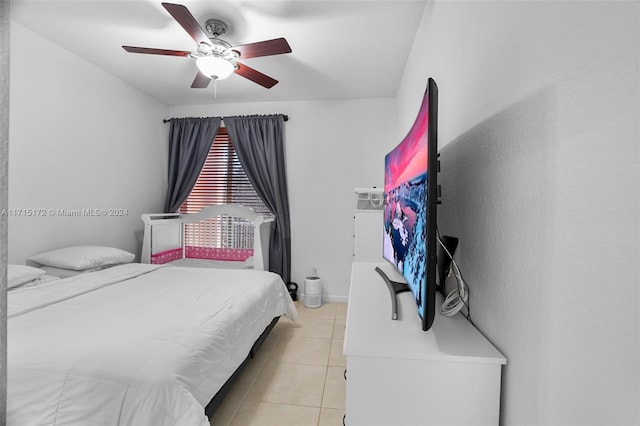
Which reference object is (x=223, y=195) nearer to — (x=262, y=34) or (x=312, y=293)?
(x=312, y=293)

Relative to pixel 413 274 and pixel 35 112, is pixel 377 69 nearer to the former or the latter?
pixel 413 274

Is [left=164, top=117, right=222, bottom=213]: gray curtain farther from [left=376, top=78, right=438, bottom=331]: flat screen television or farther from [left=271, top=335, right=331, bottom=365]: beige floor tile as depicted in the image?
[left=376, top=78, right=438, bottom=331]: flat screen television

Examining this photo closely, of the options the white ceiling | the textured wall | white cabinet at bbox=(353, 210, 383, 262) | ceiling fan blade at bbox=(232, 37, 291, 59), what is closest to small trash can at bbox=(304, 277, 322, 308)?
white cabinet at bbox=(353, 210, 383, 262)

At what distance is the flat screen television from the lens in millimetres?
782

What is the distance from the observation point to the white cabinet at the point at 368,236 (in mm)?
2588

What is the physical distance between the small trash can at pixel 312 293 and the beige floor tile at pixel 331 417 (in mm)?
1713

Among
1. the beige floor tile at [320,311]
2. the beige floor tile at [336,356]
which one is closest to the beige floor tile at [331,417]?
the beige floor tile at [336,356]

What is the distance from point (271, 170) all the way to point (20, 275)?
7.76 ft

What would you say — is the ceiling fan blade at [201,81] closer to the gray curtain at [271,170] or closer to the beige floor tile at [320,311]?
the gray curtain at [271,170]

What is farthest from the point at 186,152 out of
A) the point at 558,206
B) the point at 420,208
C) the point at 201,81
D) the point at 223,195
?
the point at 558,206

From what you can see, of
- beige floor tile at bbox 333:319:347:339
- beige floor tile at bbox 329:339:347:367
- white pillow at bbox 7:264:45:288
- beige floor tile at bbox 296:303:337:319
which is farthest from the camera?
beige floor tile at bbox 296:303:337:319

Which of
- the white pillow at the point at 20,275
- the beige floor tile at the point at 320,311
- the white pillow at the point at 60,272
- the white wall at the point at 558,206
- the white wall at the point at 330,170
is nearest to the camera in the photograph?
the white wall at the point at 558,206

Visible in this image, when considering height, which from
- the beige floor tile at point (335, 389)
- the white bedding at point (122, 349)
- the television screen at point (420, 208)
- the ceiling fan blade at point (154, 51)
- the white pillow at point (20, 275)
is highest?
the ceiling fan blade at point (154, 51)

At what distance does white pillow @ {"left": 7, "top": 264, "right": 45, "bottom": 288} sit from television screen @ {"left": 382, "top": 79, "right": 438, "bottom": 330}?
2375 mm
